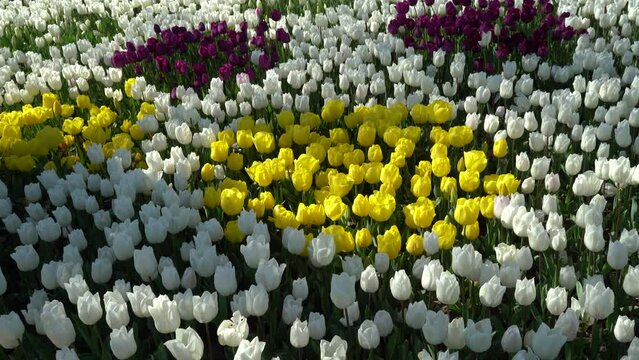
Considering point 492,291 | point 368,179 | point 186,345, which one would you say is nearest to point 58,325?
point 186,345

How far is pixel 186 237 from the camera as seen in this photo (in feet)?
12.1

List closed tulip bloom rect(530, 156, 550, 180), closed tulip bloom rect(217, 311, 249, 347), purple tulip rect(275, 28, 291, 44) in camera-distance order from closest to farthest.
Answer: closed tulip bloom rect(217, 311, 249, 347) → closed tulip bloom rect(530, 156, 550, 180) → purple tulip rect(275, 28, 291, 44)

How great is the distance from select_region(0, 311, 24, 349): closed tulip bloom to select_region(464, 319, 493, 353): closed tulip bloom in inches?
63.7

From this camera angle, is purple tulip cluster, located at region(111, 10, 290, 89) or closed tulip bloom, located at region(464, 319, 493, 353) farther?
purple tulip cluster, located at region(111, 10, 290, 89)

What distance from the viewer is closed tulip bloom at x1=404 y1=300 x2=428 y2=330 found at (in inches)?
101

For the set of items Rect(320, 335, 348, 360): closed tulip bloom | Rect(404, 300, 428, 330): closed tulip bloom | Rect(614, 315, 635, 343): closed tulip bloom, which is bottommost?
Rect(404, 300, 428, 330): closed tulip bloom

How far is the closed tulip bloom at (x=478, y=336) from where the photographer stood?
240cm

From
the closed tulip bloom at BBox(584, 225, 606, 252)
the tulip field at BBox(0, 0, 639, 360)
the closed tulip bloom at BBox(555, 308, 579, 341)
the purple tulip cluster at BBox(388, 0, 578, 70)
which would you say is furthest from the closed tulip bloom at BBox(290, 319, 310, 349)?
the purple tulip cluster at BBox(388, 0, 578, 70)

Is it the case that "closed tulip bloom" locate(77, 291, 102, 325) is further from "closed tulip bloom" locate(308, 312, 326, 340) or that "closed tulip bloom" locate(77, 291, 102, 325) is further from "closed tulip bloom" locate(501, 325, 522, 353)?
"closed tulip bloom" locate(501, 325, 522, 353)

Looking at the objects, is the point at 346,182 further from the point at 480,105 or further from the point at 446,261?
the point at 480,105

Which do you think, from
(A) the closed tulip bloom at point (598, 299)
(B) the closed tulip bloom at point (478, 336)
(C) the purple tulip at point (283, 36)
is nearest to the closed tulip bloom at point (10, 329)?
(B) the closed tulip bloom at point (478, 336)

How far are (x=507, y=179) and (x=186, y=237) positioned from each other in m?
1.63

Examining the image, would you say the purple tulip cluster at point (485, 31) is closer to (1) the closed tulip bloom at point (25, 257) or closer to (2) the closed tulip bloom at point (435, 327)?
(2) the closed tulip bloom at point (435, 327)

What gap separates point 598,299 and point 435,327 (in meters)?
0.55
